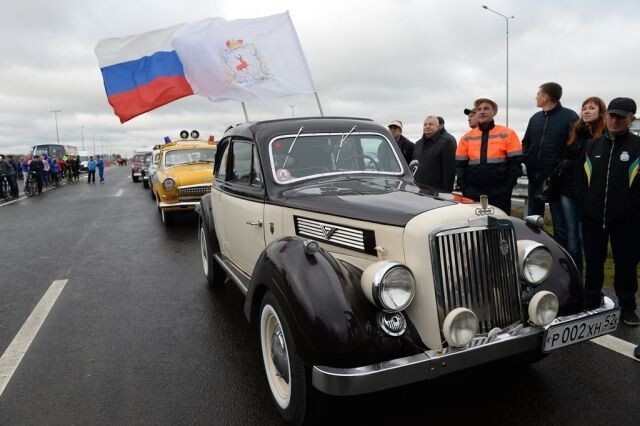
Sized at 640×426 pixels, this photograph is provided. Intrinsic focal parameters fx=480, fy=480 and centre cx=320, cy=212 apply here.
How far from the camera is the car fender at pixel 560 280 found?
116 inches

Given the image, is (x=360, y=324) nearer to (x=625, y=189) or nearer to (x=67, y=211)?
(x=625, y=189)

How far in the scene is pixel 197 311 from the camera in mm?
4820

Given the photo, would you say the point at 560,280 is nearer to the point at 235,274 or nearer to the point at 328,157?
the point at 328,157

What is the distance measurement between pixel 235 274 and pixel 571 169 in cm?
343

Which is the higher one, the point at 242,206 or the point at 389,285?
the point at 242,206

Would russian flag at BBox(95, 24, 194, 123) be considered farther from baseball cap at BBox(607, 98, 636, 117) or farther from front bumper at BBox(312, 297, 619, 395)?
front bumper at BBox(312, 297, 619, 395)

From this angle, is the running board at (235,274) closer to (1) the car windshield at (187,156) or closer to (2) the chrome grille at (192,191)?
(2) the chrome grille at (192,191)

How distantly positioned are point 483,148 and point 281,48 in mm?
3926

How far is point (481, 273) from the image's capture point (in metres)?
2.68

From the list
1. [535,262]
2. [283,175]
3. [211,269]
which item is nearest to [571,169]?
[535,262]

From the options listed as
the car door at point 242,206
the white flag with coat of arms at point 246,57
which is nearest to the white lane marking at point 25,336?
the car door at point 242,206

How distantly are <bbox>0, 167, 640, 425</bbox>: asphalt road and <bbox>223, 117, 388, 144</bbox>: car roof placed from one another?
173 cm

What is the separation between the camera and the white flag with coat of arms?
755 centimetres

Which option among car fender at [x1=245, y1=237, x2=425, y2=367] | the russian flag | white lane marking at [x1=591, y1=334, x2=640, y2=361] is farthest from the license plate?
the russian flag
